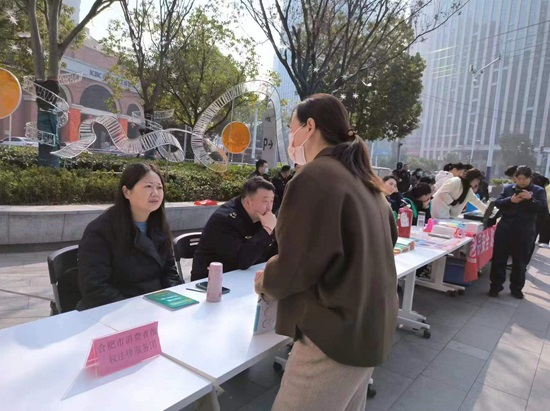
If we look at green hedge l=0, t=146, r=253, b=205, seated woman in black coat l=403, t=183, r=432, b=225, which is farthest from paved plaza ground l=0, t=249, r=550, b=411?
seated woman in black coat l=403, t=183, r=432, b=225

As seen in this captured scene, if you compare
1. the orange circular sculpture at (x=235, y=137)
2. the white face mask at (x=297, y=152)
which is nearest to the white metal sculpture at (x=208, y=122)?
the orange circular sculpture at (x=235, y=137)

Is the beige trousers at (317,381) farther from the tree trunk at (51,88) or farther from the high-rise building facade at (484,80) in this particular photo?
the high-rise building facade at (484,80)

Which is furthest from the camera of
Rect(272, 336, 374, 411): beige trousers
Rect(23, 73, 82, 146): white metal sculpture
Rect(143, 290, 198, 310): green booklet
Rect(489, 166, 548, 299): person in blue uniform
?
Rect(23, 73, 82, 146): white metal sculpture

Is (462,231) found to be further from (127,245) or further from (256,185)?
(127,245)

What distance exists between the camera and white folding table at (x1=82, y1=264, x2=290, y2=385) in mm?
1377

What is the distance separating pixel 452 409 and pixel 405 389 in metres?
0.30

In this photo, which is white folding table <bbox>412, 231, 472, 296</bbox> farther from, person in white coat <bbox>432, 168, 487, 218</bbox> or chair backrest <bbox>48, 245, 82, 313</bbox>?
chair backrest <bbox>48, 245, 82, 313</bbox>

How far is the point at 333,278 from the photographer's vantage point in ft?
3.51

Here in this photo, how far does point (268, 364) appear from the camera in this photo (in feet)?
9.19

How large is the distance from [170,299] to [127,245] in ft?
1.25

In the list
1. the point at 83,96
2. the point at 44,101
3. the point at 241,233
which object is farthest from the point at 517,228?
the point at 83,96

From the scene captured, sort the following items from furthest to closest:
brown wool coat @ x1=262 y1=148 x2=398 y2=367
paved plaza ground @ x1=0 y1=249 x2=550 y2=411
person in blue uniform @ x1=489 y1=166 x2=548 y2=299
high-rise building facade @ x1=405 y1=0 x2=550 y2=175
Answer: high-rise building facade @ x1=405 y1=0 x2=550 y2=175
person in blue uniform @ x1=489 y1=166 x2=548 y2=299
paved plaza ground @ x1=0 y1=249 x2=550 y2=411
brown wool coat @ x1=262 y1=148 x2=398 y2=367

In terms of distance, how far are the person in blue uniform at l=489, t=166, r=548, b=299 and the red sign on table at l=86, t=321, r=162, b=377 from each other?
13.7 feet

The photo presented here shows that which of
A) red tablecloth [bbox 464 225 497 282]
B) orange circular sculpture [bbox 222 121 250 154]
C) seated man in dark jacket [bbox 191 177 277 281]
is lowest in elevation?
red tablecloth [bbox 464 225 497 282]
